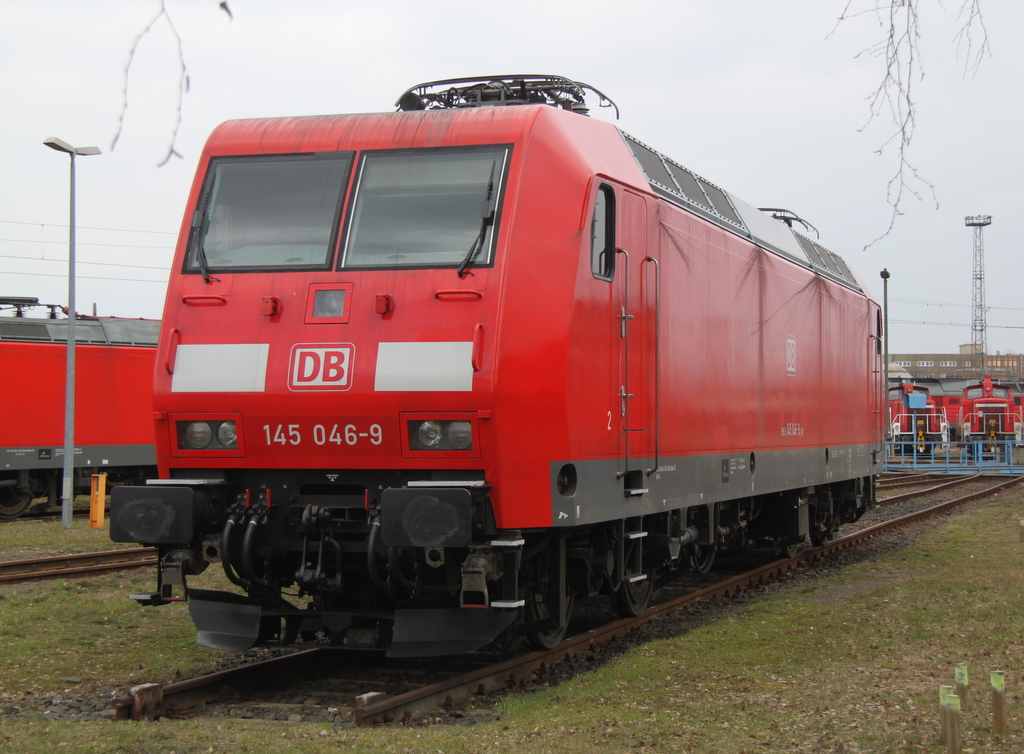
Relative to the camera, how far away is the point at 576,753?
5.46 meters

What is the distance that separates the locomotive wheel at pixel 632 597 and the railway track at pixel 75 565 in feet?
17.4

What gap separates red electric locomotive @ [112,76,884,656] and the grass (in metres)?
0.85

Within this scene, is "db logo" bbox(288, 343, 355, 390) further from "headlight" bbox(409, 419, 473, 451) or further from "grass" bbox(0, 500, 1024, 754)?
"grass" bbox(0, 500, 1024, 754)

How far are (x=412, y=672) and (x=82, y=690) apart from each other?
87.5 inches

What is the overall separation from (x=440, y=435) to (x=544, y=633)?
2019 mm

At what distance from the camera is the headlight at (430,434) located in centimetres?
672

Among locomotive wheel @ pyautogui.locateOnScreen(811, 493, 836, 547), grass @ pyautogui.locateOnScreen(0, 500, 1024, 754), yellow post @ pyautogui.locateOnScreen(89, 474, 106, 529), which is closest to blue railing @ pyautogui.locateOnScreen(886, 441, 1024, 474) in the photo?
locomotive wheel @ pyautogui.locateOnScreen(811, 493, 836, 547)

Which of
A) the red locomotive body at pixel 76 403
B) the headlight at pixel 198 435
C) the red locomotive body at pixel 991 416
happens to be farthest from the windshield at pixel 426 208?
the red locomotive body at pixel 991 416

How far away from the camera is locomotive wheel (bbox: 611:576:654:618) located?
9155 mm

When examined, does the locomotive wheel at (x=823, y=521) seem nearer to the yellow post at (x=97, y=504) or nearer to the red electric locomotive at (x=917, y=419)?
the yellow post at (x=97, y=504)

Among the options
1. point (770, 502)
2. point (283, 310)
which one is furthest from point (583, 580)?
point (770, 502)

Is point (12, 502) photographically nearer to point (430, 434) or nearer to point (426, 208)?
point (426, 208)

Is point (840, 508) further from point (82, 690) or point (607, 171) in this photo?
point (82, 690)

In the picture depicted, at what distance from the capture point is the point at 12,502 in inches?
853
